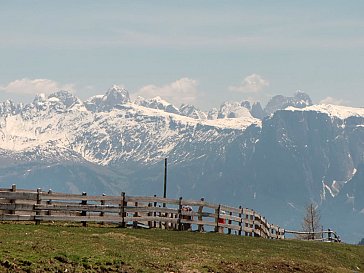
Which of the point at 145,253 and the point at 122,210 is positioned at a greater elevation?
the point at 122,210

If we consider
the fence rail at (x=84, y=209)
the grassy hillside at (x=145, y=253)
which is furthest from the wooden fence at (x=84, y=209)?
the grassy hillside at (x=145, y=253)

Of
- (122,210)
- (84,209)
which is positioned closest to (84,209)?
(84,209)

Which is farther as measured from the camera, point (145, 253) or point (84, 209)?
point (84, 209)

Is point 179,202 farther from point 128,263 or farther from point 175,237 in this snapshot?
point 128,263

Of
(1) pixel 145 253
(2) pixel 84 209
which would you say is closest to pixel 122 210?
(2) pixel 84 209

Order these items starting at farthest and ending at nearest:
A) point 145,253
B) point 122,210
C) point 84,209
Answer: point 122,210
point 84,209
point 145,253

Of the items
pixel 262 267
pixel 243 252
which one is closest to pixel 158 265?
pixel 262 267

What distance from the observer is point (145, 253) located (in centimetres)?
3494

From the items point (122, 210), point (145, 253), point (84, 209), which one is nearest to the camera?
point (145, 253)

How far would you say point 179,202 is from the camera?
168ft

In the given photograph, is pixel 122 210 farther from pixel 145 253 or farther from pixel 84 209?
pixel 145 253

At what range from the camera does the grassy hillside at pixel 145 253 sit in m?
30.0

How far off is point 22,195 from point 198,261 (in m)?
13.2

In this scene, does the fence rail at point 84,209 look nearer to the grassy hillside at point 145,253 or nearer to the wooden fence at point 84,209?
the wooden fence at point 84,209
